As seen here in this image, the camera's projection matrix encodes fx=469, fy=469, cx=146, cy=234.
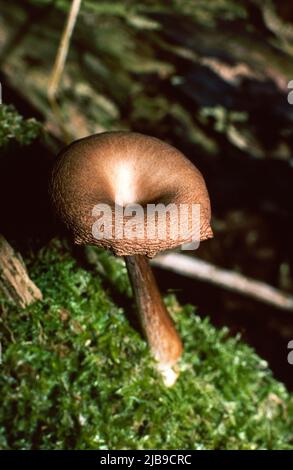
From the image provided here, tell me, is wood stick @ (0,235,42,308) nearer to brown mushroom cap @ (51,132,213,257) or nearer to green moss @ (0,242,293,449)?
green moss @ (0,242,293,449)

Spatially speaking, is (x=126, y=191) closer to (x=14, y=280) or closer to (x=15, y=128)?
(x=14, y=280)

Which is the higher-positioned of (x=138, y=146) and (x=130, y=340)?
(x=138, y=146)

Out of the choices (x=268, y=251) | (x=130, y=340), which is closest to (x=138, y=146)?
(x=130, y=340)

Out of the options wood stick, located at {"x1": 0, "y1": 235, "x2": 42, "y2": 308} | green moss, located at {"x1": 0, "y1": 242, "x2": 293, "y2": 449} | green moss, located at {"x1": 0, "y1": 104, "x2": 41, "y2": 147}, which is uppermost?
green moss, located at {"x1": 0, "y1": 104, "x2": 41, "y2": 147}

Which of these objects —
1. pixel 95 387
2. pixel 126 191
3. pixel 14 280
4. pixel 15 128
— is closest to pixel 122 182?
pixel 126 191

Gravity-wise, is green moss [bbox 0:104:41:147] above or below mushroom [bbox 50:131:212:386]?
above

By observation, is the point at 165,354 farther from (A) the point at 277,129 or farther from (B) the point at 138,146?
(A) the point at 277,129

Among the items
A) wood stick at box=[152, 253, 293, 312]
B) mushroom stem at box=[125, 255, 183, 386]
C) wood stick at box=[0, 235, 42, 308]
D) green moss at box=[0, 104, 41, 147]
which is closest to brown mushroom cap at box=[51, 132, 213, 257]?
mushroom stem at box=[125, 255, 183, 386]
